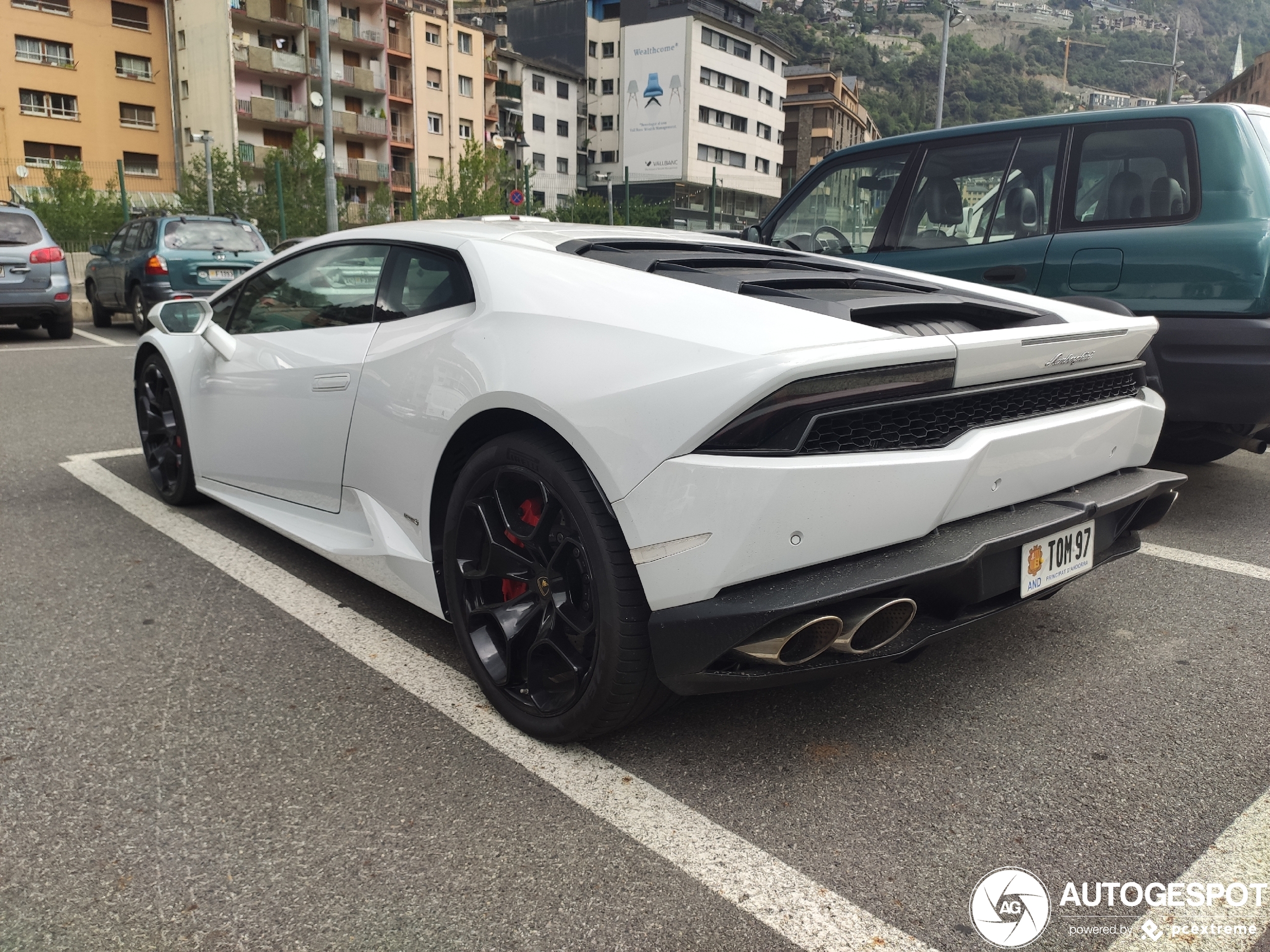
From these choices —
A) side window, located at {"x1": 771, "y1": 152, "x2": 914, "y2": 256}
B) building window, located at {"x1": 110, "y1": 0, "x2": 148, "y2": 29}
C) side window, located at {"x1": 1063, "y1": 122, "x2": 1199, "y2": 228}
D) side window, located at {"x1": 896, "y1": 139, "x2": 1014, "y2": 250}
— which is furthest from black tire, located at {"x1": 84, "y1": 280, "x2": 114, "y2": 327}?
building window, located at {"x1": 110, "y1": 0, "x2": 148, "y2": 29}

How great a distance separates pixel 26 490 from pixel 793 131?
294ft

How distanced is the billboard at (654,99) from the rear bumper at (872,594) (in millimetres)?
71799

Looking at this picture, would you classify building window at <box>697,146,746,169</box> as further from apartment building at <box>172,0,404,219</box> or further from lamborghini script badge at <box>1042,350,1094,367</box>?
lamborghini script badge at <box>1042,350,1094,367</box>

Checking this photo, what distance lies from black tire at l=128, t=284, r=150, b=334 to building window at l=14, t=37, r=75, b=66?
40.1 meters

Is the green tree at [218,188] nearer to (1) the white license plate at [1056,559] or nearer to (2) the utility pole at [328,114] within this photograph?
(2) the utility pole at [328,114]

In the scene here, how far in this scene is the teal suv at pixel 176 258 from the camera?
1252 cm

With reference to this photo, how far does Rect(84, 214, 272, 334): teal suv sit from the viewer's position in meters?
12.5

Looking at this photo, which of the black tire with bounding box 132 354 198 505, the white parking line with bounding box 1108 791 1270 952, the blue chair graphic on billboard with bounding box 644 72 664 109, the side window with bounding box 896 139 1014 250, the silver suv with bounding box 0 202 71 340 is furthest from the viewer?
the blue chair graphic on billboard with bounding box 644 72 664 109

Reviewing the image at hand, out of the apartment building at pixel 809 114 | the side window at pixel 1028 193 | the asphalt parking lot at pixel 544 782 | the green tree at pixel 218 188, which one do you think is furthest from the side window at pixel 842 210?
the apartment building at pixel 809 114

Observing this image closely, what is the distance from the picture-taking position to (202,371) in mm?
3996

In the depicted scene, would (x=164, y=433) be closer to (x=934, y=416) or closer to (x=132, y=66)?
(x=934, y=416)

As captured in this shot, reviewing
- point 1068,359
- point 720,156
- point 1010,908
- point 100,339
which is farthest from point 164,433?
point 720,156

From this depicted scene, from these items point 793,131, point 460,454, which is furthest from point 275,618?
point 793,131

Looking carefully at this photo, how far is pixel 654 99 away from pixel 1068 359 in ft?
244
